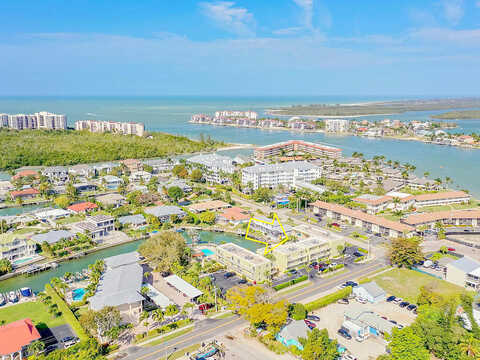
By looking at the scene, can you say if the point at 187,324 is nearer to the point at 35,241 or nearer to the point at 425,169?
the point at 35,241

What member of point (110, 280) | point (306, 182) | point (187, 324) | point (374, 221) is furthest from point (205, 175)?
point (187, 324)

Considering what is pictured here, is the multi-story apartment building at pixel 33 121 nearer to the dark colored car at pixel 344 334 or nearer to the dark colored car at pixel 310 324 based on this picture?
the dark colored car at pixel 310 324

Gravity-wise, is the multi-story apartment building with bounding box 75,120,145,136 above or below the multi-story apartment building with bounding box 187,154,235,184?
above

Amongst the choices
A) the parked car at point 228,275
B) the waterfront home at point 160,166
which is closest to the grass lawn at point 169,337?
the parked car at point 228,275

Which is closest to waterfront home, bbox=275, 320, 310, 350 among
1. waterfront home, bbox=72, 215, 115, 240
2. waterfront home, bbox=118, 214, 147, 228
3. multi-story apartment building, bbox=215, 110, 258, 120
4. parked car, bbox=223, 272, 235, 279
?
parked car, bbox=223, 272, 235, 279

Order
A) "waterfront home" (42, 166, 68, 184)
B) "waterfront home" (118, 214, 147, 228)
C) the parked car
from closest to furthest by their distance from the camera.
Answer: the parked car, "waterfront home" (118, 214, 147, 228), "waterfront home" (42, 166, 68, 184)

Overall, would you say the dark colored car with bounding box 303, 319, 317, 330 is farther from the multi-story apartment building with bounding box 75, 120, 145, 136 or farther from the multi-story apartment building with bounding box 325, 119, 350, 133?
the multi-story apartment building with bounding box 325, 119, 350, 133
